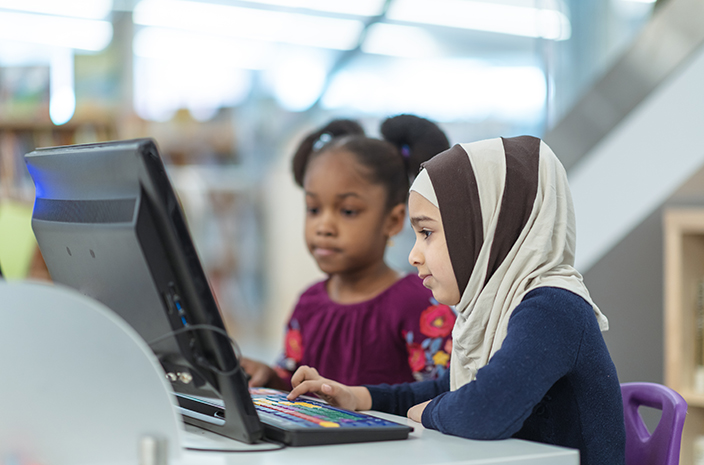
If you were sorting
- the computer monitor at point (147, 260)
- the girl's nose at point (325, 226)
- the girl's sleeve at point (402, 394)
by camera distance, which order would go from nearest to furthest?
the computer monitor at point (147, 260)
the girl's sleeve at point (402, 394)
the girl's nose at point (325, 226)

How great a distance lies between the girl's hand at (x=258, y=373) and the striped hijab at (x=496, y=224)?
418mm

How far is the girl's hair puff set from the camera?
1511 mm

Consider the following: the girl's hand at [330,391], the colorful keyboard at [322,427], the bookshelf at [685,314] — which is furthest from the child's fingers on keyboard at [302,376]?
the bookshelf at [685,314]

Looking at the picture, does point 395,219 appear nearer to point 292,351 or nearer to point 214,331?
point 292,351

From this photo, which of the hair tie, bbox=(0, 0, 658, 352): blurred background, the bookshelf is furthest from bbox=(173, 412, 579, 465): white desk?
bbox=(0, 0, 658, 352): blurred background

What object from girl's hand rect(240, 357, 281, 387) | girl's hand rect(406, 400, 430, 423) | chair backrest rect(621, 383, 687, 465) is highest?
girl's hand rect(406, 400, 430, 423)

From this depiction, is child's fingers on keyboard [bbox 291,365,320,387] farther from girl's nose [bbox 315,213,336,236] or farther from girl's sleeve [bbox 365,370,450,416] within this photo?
girl's nose [bbox 315,213,336,236]

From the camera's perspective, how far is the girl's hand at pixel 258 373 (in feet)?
4.04

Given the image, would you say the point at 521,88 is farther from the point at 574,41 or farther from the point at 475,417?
the point at 475,417

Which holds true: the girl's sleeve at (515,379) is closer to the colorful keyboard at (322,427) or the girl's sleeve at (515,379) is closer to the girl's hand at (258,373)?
the colorful keyboard at (322,427)

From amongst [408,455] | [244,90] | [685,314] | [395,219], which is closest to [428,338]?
[395,219]

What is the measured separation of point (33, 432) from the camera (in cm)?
54

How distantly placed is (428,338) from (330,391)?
0.45 metres

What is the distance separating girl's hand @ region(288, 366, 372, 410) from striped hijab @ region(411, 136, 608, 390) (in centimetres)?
15
